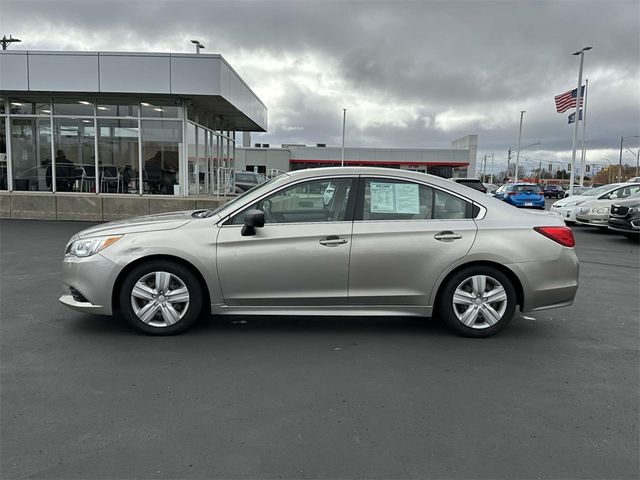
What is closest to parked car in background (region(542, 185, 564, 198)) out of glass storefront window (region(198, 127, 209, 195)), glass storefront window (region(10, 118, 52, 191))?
glass storefront window (region(198, 127, 209, 195))

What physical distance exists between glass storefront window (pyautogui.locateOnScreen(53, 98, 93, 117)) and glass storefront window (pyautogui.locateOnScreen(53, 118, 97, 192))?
0.21 m

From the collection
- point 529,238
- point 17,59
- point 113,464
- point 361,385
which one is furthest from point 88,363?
point 17,59

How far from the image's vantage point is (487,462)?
2865 mm

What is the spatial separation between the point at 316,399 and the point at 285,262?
1.48m

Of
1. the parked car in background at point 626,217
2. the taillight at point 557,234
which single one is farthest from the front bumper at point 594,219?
the taillight at point 557,234

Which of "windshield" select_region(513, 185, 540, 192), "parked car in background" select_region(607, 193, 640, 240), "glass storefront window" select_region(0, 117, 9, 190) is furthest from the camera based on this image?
"windshield" select_region(513, 185, 540, 192)

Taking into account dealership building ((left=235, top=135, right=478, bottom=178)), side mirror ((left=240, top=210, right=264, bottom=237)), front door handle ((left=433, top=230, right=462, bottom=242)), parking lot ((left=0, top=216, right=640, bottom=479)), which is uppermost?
dealership building ((left=235, top=135, right=478, bottom=178))

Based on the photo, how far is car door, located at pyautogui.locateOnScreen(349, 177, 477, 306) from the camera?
476 centimetres

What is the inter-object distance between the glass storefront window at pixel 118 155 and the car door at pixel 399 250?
40.9 feet

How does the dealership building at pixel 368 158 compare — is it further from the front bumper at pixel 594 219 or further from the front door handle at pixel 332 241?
the front door handle at pixel 332 241

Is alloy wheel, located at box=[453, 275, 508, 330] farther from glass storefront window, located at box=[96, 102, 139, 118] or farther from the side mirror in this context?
glass storefront window, located at box=[96, 102, 139, 118]

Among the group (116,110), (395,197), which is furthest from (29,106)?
(395,197)

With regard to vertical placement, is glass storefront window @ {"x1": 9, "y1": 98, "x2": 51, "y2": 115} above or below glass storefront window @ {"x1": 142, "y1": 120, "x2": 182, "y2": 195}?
above

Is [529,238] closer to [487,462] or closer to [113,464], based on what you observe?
[487,462]
